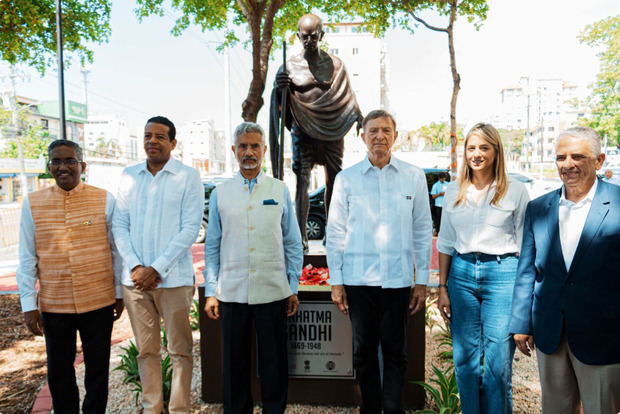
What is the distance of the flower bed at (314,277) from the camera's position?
3.86m

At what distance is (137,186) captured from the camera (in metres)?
2.69

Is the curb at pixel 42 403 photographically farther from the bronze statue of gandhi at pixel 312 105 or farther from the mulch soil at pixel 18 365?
the bronze statue of gandhi at pixel 312 105

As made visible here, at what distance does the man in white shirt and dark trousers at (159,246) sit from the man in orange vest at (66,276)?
161 mm

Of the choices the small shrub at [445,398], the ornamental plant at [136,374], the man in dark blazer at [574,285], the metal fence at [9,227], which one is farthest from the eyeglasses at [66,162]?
the metal fence at [9,227]

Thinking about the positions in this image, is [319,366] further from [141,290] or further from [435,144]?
[435,144]

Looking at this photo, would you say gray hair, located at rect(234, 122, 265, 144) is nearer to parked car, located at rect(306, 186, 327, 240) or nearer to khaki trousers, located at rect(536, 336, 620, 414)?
khaki trousers, located at rect(536, 336, 620, 414)

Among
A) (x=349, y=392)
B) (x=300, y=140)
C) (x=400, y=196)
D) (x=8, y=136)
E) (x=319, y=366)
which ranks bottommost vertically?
(x=349, y=392)

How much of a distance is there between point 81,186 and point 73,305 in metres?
0.73

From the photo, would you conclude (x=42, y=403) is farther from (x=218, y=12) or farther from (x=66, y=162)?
(x=218, y=12)

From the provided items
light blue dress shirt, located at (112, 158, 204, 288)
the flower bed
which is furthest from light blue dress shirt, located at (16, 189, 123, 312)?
the flower bed

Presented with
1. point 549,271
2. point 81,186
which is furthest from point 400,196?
point 81,186

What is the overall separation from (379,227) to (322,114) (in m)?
2.09

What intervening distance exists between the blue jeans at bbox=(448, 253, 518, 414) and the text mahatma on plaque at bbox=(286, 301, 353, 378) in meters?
0.88

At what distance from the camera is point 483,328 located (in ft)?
7.70
